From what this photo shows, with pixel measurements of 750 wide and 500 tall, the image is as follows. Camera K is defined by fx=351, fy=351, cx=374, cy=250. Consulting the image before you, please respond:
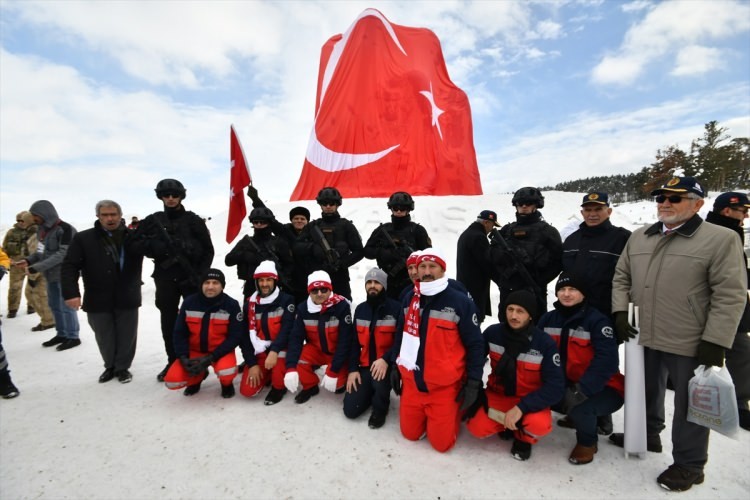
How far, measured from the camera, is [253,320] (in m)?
3.70

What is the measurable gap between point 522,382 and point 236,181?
4530 millimetres

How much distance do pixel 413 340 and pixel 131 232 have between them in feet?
11.5

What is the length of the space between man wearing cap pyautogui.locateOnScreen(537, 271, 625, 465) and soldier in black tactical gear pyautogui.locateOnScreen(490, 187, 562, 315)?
554mm

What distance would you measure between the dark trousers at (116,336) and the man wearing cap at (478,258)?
3909 mm

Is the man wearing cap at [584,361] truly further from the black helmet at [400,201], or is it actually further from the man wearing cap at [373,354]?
the black helmet at [400,201]

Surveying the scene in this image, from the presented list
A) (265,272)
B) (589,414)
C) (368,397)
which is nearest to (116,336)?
(265,272)

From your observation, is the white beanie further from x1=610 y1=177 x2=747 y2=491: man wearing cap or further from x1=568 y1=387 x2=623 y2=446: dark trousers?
x1=610 y1=177 x2=747 y2=491: man wearing cap

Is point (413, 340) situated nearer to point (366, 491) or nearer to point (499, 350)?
point (499, 350)

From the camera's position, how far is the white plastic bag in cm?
203

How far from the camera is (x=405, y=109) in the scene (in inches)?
464

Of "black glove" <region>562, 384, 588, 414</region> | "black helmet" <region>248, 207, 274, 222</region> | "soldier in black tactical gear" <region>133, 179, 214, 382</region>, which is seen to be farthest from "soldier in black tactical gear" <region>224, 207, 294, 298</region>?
"black glove" <region>562, 384, 588, 414</region>

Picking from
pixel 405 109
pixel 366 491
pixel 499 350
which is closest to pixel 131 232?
pixel 366 491

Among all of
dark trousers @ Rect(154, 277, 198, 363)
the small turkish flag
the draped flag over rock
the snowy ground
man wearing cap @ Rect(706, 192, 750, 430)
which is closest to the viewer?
the snowy ground

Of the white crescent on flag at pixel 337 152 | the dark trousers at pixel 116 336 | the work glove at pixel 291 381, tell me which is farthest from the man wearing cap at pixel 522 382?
the white crescent on flag at pixel 337 152
